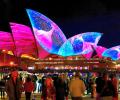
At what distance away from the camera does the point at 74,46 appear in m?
66.8

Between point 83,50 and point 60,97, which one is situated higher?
point 83,50

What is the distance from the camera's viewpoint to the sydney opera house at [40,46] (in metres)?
59.2

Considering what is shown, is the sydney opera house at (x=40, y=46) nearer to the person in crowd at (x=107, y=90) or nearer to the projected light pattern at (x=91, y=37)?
the projected light pattern at (x=91, y=37)

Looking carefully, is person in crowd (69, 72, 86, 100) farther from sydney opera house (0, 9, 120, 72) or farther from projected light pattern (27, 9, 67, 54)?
sydney opera house (0, 9, 120, 72)

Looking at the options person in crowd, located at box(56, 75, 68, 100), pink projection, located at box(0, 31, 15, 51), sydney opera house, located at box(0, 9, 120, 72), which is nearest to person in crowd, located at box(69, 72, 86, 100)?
person in crowd, located at box(56, 75, 68, 100)

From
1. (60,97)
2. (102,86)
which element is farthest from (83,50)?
(102,86)

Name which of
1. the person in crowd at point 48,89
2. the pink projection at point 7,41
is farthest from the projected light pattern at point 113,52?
the person in crowd at point 48,89

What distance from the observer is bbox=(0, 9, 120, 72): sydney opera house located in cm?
5925

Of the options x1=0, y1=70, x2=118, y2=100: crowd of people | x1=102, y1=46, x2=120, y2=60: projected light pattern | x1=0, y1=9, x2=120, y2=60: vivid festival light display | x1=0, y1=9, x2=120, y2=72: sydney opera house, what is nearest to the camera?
x1=0, y1=70, x2=118, y2=100: crowd of people

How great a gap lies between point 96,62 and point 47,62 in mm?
6404

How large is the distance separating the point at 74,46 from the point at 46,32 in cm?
948

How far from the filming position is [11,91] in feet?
48.6

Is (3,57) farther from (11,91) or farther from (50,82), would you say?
(11,91)

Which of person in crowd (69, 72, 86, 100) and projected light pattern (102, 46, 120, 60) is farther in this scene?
projected light pattern (102, 46, 120, 60)
